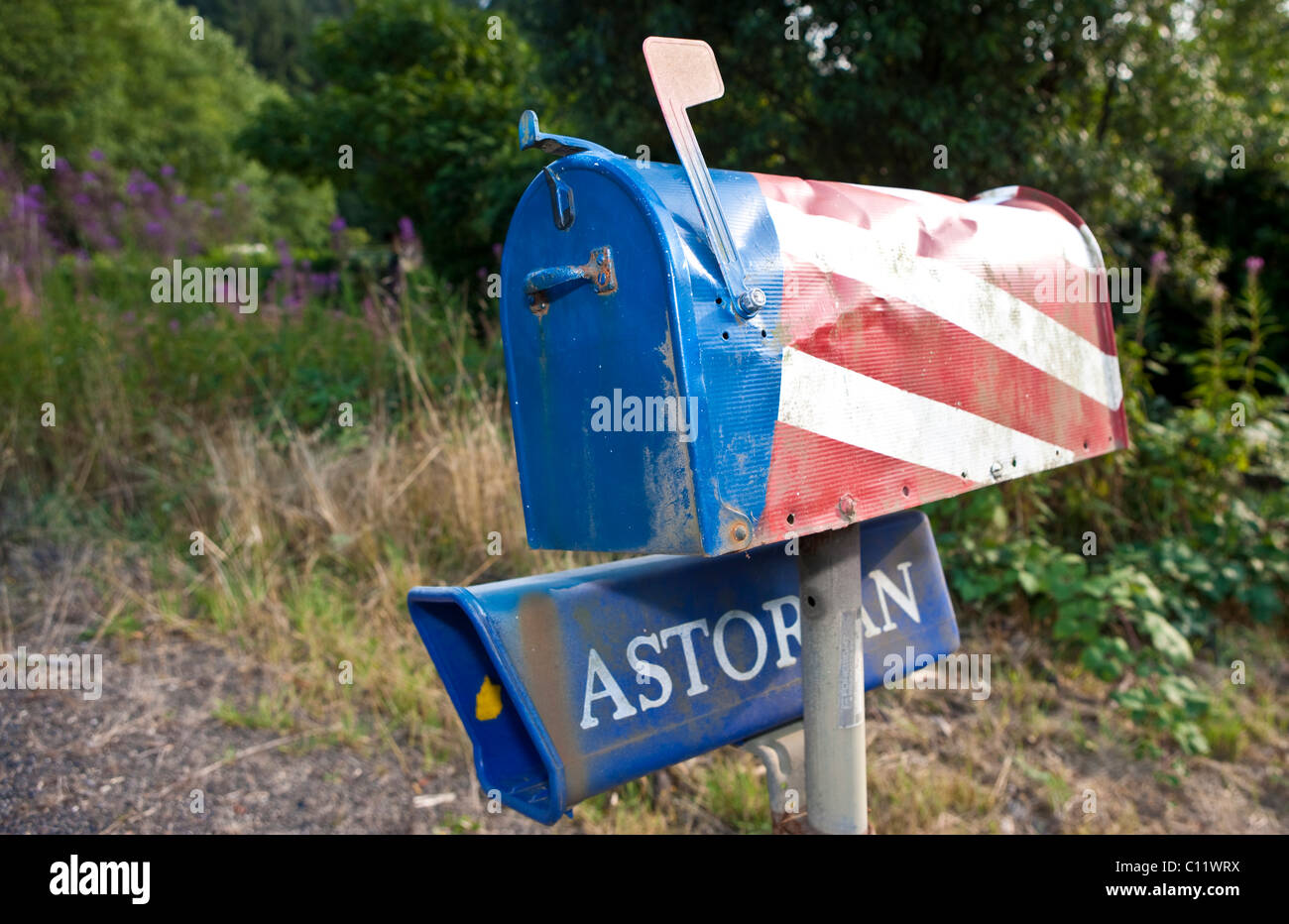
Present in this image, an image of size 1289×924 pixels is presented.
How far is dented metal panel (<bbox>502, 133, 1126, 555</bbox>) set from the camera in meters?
1.09

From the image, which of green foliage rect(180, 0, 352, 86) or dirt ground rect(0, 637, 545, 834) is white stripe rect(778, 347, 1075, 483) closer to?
dirt ground rect(0, 637, 545, 834)

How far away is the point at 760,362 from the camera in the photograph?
112cm

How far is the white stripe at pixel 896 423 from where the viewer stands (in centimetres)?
115

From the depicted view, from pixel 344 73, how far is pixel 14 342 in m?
9.13

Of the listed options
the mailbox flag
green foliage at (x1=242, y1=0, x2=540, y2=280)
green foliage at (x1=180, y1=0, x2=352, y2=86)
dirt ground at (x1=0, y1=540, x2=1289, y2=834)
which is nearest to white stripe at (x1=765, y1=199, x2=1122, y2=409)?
the mailbox flag

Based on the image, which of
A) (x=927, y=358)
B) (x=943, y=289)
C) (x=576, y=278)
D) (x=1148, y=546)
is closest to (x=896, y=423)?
(x=927, y=358)

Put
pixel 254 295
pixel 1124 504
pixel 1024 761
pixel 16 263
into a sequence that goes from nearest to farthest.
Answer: pixel 1024 761 < pixel 1124 504 < pixel 254 295 < pixel 16 263

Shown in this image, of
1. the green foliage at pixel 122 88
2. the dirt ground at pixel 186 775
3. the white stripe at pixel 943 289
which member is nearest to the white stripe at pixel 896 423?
the white stripe at pixel 943 289

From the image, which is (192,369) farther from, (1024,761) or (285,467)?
(1024,761)

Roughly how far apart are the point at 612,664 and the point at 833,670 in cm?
31

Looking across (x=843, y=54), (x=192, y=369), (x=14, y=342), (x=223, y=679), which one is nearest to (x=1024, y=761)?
(x=223, y=679)

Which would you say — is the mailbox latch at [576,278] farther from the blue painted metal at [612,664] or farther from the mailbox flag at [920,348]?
the blue painted metal at [612,664]

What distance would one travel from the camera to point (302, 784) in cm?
263

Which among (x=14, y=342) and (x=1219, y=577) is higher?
(x=14, y=342)
